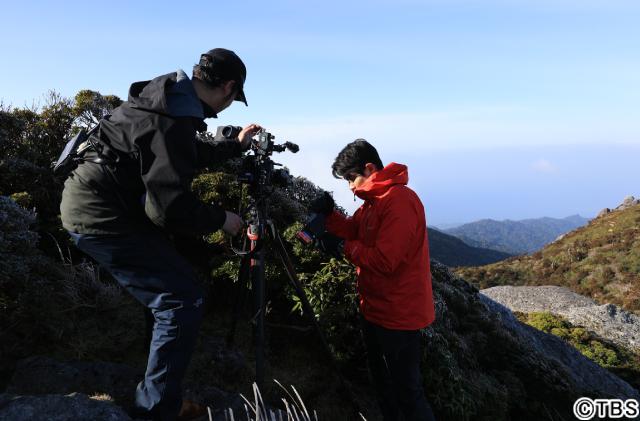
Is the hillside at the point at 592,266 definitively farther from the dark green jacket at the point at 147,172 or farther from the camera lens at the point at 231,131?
the dark green jacket at the point at 147,172

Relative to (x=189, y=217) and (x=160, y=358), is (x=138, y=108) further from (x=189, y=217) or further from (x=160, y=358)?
(x=160, y=358)

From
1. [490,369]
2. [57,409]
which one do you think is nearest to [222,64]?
[57,409]

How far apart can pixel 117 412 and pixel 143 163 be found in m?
2.04

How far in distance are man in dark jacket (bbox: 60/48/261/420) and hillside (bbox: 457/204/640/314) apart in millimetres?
36527

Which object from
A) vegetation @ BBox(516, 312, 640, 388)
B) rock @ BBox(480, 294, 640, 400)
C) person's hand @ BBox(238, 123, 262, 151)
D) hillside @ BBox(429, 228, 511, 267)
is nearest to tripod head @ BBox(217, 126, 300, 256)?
person's hand @ BBox(238, 123, 262, 151)

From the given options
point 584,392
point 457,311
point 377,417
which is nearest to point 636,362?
point 584,392

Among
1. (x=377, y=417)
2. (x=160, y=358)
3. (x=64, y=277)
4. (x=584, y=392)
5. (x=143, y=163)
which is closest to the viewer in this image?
(x=143, y=163)

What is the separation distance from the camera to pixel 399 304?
13.8 feet

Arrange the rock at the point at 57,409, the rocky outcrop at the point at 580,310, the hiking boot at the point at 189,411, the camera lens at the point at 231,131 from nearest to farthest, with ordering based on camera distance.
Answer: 1. the rock at the point at 57,409
2. the hiking boot at the point at 189,411
3. the camera lens at the point at 231,131
4. the rocky outcrop at the point at 580,310

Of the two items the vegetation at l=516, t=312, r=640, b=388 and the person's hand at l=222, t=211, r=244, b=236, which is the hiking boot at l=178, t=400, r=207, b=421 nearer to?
the person's hand at l=222, t=211, r=244, b=236

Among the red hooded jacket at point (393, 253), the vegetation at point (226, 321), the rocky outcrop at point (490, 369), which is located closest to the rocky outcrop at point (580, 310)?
the rocky outcrop at point (490, 369)

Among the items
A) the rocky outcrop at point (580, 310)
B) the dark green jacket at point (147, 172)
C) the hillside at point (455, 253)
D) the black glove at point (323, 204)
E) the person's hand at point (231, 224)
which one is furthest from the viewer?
the hillside at point (455, 253)

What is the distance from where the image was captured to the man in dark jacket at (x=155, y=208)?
2975mm

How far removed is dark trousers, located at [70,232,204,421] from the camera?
10.6 feet
